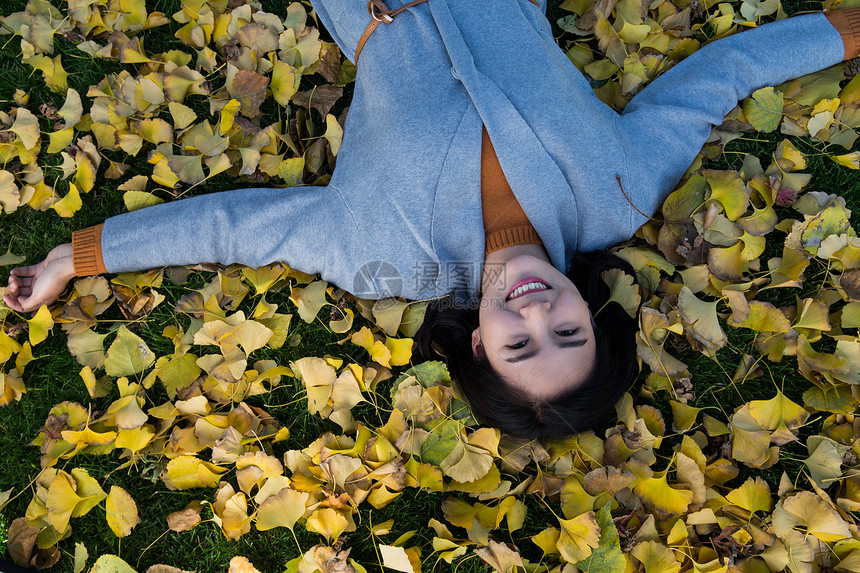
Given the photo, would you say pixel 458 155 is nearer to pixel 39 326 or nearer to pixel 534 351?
pixel 534 351

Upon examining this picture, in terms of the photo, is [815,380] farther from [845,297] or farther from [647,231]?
[647,231]

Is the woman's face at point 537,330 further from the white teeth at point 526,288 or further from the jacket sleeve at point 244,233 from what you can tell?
the jacket sleeve at point 244,233

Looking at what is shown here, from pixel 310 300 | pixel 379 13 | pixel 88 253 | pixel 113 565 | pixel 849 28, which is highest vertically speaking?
pixel 379 13

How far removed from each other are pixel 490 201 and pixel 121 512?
1244 mm

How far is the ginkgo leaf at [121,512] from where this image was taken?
1.47 m

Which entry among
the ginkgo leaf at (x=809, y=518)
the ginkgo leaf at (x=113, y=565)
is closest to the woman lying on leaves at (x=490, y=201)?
the ginkgo leaf at (x=809, y=518)

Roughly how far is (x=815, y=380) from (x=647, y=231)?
59cm

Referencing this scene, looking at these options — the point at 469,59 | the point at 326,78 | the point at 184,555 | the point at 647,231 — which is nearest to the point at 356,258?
the point at 469,59

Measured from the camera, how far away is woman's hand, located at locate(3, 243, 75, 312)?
1586 millimetres

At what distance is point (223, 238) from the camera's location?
1517 mm

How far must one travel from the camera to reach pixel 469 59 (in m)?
1.40

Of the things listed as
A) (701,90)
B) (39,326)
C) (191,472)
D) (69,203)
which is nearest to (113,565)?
(191,472)

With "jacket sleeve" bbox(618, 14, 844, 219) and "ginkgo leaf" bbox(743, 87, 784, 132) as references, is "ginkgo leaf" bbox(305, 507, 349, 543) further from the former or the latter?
"ginkgo leaf" bbox(743, 87, 784, 132)

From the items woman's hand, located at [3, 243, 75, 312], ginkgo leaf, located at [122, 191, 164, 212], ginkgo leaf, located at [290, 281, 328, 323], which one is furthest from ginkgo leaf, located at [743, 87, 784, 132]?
woman's hand, located at [3, 243, 75, 312]
